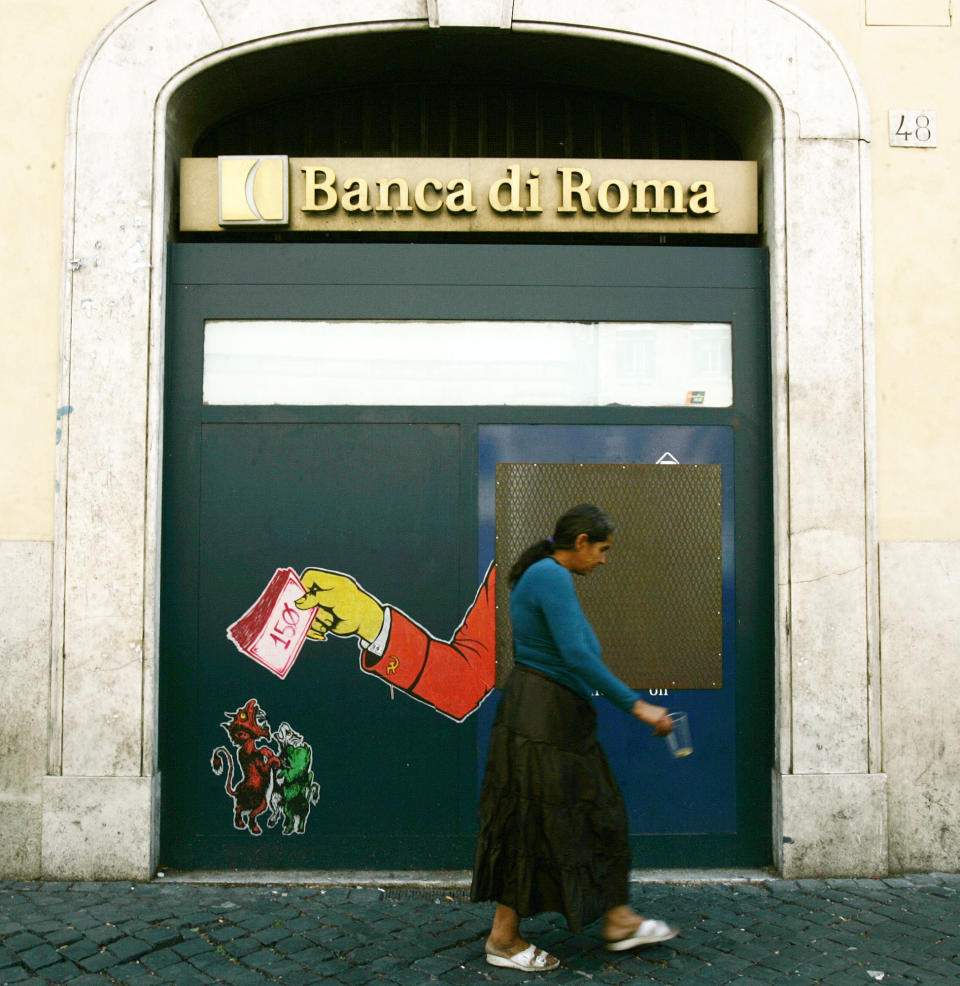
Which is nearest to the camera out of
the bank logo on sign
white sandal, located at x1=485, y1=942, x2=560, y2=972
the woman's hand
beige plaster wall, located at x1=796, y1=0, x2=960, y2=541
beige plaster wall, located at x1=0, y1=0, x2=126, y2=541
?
the woman's hand

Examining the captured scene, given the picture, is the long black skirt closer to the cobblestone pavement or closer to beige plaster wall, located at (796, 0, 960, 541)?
the cobblestone pavement

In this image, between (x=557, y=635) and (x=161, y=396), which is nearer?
(x=557, y=635)

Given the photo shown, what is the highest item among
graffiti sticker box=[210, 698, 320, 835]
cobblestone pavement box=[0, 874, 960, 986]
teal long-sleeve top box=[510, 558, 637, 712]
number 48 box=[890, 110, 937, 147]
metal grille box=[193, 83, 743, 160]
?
Answer: metal grille box=[193, 83, 743, 160]

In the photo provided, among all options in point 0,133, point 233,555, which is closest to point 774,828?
point 233,555

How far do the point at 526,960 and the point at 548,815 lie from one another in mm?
598

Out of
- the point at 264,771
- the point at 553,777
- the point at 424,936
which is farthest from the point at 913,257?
the point at 264,771

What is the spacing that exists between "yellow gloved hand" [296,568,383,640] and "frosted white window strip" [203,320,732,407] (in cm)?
94

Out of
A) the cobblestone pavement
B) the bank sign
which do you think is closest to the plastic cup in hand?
the cobblestone pavement

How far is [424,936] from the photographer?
409cm

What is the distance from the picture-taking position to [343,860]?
16.4ft

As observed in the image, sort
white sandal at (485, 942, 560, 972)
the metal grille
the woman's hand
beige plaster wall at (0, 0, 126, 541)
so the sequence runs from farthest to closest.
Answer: the metal grille → beige plaster wall at (0, 0, 126, 541) → white sandal at (485, 942, 560, 972) → the woman's hand

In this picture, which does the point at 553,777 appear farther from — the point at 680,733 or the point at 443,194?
the point at 443,194

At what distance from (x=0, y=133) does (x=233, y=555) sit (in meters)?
2.47

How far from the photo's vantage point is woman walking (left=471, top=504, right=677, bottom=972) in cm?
358
